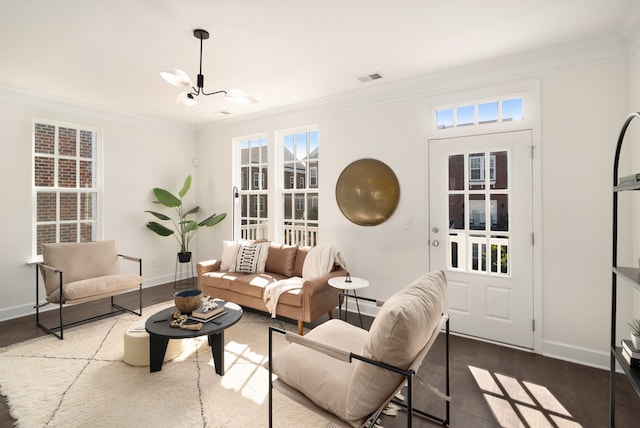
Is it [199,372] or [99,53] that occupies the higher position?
[99,53]

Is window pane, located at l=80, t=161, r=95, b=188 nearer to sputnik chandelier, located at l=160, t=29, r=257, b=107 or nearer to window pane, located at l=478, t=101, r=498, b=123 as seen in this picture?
sputnik chandelier, located at l=160, t=29, r=257, b=107

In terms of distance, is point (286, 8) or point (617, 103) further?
point (617, 103)

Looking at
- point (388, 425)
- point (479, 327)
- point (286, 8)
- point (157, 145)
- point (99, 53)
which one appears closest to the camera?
point (388, 425)

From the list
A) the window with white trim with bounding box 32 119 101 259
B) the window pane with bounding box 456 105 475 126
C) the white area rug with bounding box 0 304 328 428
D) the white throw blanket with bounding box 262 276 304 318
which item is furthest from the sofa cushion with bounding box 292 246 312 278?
the window with white trim with bounding box 32 119 101 259

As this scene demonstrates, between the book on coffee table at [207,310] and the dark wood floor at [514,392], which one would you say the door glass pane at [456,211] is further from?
the book on coffee table at [207,310]

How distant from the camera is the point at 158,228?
199 inches

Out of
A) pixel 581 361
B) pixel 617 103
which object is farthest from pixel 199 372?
pixel 617 103

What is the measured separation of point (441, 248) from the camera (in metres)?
3.50

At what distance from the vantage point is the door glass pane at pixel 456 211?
133 inches

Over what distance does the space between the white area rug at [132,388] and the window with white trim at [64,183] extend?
1.73 meters

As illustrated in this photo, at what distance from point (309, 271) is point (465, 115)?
7.86 feet

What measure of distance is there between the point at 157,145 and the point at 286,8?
12.8 feet

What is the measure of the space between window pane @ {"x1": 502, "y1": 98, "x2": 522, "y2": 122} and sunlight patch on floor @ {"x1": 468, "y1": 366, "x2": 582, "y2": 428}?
2.33 metres

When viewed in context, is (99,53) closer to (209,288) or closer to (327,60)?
(327,60)
